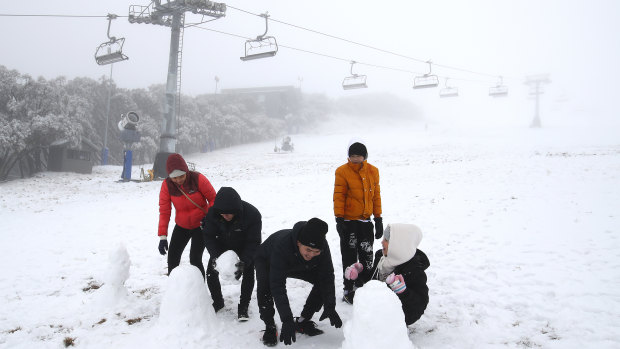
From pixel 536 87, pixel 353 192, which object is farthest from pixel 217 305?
pixel 536 87

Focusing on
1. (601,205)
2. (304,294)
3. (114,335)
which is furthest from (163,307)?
(601,205)

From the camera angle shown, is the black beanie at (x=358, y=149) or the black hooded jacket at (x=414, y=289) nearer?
the black hooded jacket at (x=414, y=289)

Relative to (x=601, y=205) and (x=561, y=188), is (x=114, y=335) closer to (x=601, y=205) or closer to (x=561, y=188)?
(x=601, y=205)

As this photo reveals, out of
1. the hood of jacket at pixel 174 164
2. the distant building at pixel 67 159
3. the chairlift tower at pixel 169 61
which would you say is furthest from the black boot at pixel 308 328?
the distant building at pixel 67 159

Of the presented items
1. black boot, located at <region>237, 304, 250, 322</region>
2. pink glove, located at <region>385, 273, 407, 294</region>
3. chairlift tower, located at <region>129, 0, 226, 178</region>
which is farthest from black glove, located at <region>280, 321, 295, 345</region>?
chairlift tower, located at <region>129, 0, 226, 178</region>

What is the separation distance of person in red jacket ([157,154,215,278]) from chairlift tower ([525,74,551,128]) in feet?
212

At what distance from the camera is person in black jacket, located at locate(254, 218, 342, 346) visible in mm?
3521

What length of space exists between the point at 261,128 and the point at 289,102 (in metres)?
15.8

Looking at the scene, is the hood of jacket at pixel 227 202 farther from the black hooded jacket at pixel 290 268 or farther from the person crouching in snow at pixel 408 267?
the person crouching in snow at pixel 408 267

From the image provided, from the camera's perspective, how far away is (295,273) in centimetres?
400

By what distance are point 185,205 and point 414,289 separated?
3.12 m

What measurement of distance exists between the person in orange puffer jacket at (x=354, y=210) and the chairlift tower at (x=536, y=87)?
63.1m

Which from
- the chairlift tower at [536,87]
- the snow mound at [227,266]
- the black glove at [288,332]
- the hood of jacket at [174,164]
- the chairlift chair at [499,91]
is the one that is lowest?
the black glove at [288,332]

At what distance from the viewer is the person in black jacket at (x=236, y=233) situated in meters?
4.00
